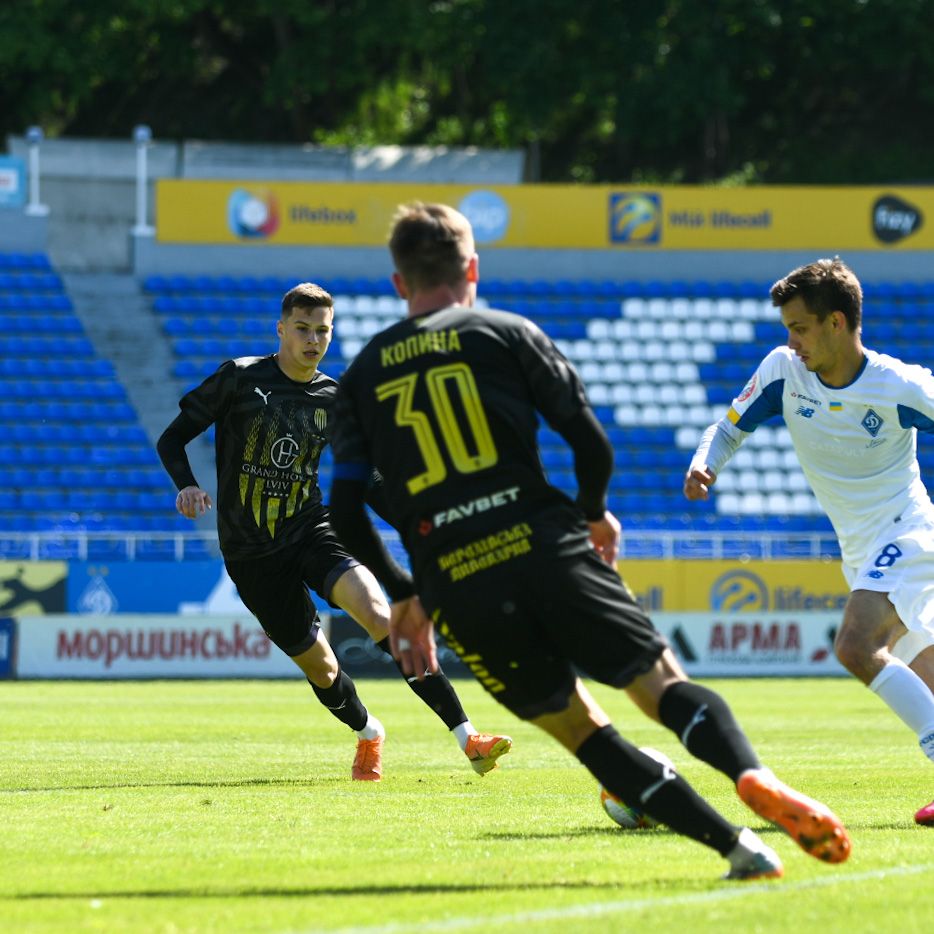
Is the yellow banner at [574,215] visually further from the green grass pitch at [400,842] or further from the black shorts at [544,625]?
Result: the black shorts at [544,625]

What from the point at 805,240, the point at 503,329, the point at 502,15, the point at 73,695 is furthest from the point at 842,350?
the point at 502,15

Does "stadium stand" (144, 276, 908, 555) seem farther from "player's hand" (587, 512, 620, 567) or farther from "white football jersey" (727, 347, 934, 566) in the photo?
"player's hand" (587, 512, 620, 567)

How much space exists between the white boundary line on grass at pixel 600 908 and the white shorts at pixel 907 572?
87.8 inches

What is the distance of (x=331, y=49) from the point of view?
46.2 meters

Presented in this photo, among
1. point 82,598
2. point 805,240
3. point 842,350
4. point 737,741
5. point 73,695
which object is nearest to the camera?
point 737,741

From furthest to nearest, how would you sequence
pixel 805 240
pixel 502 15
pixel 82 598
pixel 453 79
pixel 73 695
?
pixel 453 79 < pixel 502 15 < pixel 805 240 < pixel 82 598 < pixel 73 695

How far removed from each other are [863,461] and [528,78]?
39.5 m

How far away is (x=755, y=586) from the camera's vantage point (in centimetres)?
2539

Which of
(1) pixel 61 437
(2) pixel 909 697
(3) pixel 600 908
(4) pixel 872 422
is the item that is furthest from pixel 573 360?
(3) pixel 600 908

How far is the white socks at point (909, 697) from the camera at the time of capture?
7.56 meters

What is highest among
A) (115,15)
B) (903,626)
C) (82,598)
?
(115,15)

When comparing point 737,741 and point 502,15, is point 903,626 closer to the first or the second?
point 737,741

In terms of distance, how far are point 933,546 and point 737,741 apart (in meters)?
2.78

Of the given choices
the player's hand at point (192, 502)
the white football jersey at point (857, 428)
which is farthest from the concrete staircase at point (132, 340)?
the white football jersey at point (857, 428)
